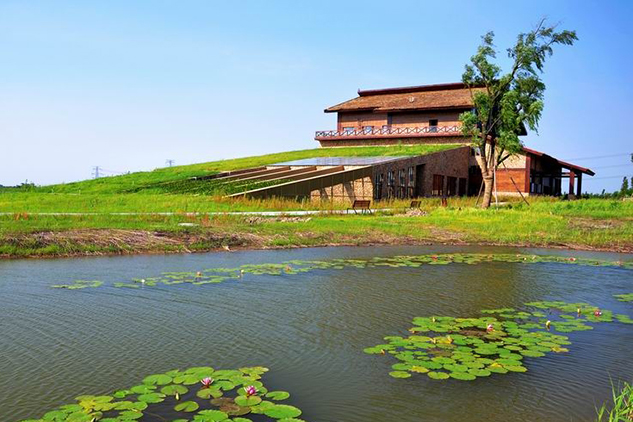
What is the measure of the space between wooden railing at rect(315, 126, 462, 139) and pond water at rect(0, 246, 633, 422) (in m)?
35.2

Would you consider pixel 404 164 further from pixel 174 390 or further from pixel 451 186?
pixel 174 390

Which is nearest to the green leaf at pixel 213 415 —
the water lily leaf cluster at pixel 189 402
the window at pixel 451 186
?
the water lily leaf cluster at pixel 189 402

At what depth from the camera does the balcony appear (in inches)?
1778

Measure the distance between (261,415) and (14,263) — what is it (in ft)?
29.8

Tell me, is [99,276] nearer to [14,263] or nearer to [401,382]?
[14,263]

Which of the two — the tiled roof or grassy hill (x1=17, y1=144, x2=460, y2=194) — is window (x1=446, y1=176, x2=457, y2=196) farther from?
the tiled roof

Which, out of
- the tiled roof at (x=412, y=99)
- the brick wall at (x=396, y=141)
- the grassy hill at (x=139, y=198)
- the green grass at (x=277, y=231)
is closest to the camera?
the green grass at (x=277, y=231)

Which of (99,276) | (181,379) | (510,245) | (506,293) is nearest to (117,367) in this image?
(181,379)

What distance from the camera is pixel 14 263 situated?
11000 millimetres

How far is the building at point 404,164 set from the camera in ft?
100

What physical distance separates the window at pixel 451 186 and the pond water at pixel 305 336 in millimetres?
27790

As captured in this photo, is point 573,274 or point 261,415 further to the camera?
point 573,274

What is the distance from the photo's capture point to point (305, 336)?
21.0 ft

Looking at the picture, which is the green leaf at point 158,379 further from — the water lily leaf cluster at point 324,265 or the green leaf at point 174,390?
the water lily leaf cluster at point 324,265
